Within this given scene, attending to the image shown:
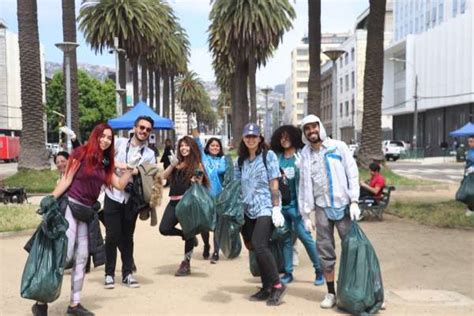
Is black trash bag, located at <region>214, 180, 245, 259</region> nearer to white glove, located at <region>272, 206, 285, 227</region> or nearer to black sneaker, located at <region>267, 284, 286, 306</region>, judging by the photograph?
white glove, located at <region>272, 206, 285, 227</region>

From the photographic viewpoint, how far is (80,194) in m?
5.36

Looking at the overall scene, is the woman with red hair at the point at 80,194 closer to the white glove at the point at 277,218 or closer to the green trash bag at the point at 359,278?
the white glove at the point at 277,218

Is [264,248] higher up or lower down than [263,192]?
lower down

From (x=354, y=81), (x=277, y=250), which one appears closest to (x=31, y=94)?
(x=277, y=250)

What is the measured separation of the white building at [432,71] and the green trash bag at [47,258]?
4853 centimetres

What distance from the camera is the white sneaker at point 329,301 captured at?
18.6 ft

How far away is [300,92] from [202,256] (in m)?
149

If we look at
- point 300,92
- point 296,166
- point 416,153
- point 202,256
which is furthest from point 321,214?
point 300,92

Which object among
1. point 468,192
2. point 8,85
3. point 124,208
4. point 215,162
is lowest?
point 468,192

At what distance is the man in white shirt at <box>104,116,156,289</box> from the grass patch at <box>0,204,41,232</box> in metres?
4.35

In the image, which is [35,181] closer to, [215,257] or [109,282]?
[215,257]

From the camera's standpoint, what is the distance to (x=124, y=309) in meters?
5.74

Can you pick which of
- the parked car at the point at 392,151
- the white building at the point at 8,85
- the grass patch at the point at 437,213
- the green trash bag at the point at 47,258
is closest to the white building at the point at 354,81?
the parked car at the point at 392,151

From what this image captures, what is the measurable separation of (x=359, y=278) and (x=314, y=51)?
1688 centimetres
